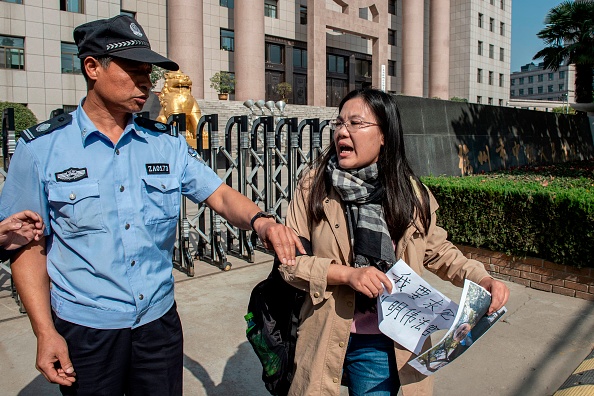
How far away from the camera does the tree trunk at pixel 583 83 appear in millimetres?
21141

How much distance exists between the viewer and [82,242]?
1781 mm

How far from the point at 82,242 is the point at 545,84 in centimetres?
11444

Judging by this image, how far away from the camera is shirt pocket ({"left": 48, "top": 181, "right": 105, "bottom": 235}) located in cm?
175

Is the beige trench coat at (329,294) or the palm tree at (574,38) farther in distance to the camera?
the palm tree at (574,38)

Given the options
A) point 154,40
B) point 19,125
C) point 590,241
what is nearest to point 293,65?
point 154,40

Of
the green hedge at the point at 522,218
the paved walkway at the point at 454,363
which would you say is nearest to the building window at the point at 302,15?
the green hedge at the point at 522,218

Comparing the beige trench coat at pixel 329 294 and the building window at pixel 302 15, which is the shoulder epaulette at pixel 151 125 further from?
the building window at pixel 302 15

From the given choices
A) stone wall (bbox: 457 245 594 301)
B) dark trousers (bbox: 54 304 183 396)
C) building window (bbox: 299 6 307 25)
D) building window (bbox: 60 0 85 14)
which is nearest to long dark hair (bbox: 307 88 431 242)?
dark trousers (bbox: 54 304 183 396)

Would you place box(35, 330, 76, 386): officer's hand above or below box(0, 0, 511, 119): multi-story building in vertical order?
below

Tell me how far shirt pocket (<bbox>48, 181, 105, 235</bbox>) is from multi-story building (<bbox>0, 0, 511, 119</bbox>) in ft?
36.3

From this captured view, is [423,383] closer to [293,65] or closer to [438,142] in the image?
[438,142]

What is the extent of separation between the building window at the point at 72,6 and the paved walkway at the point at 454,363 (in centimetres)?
2156

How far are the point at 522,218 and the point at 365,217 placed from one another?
383 cm

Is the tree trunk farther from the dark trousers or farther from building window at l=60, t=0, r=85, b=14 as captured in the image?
the dark trousers
